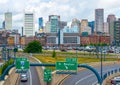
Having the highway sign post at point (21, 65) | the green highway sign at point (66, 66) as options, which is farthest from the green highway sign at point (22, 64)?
the green highway sign at point (66, 66)

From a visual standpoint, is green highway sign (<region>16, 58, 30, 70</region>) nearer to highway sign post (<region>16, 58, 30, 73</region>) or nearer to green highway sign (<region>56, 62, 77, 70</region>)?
highway sign post (<region>16, 58, 30, 73</region>)

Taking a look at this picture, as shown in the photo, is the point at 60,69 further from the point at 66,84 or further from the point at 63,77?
the point at 63,77

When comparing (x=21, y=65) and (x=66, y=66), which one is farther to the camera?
(x=21, y=65)

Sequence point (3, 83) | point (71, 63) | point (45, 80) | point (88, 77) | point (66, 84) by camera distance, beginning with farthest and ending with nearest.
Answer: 1. point (88, 77)
2. point (66, 84)
3. point (45, 80)
4. point (71, 63)
5. point (3, 83)

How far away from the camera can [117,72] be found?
61.2m

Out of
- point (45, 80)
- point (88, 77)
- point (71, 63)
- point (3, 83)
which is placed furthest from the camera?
point (88, 77)

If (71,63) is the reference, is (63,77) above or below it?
below

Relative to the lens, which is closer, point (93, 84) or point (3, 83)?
point (3, 83)

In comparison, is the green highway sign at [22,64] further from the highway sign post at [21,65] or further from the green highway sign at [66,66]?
the green highway sign at [66,66]

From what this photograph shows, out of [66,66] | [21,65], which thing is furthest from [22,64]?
[66,66]

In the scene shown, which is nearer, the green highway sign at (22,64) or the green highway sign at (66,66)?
the green highway sign at (66,66)

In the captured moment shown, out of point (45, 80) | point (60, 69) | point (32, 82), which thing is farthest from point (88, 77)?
point (60, 69)

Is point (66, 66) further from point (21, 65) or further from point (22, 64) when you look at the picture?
point (21, 65)

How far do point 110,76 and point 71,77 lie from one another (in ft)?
31.5
